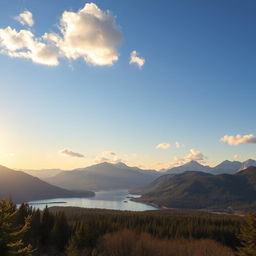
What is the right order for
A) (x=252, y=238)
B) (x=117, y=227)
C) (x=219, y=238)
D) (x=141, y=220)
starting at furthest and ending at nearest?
(x=141, y=220) < (x=219, y=238) < (x=117, y=227) < (x=252, y=238)

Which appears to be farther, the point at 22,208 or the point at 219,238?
the point at 219,238

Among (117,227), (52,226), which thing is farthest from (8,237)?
(117,227)

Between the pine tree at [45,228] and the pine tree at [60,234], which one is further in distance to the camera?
the pine tree at [45,228]

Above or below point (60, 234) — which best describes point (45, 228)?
above

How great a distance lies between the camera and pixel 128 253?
96812mm

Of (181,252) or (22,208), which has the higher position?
(22,208)

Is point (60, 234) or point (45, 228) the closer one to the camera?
point (60, 234)

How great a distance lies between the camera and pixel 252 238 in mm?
63000

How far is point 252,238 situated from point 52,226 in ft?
229

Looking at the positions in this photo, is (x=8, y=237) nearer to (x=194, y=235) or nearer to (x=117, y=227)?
(x=117, y=227)

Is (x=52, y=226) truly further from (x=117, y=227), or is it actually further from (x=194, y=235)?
(x=194, y=235)

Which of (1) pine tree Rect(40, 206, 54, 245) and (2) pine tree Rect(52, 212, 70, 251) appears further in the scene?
(1) pine tree Rect(40, 206, 54, 245)

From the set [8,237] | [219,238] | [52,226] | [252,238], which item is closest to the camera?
[8,237]

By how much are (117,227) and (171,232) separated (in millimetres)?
23058
